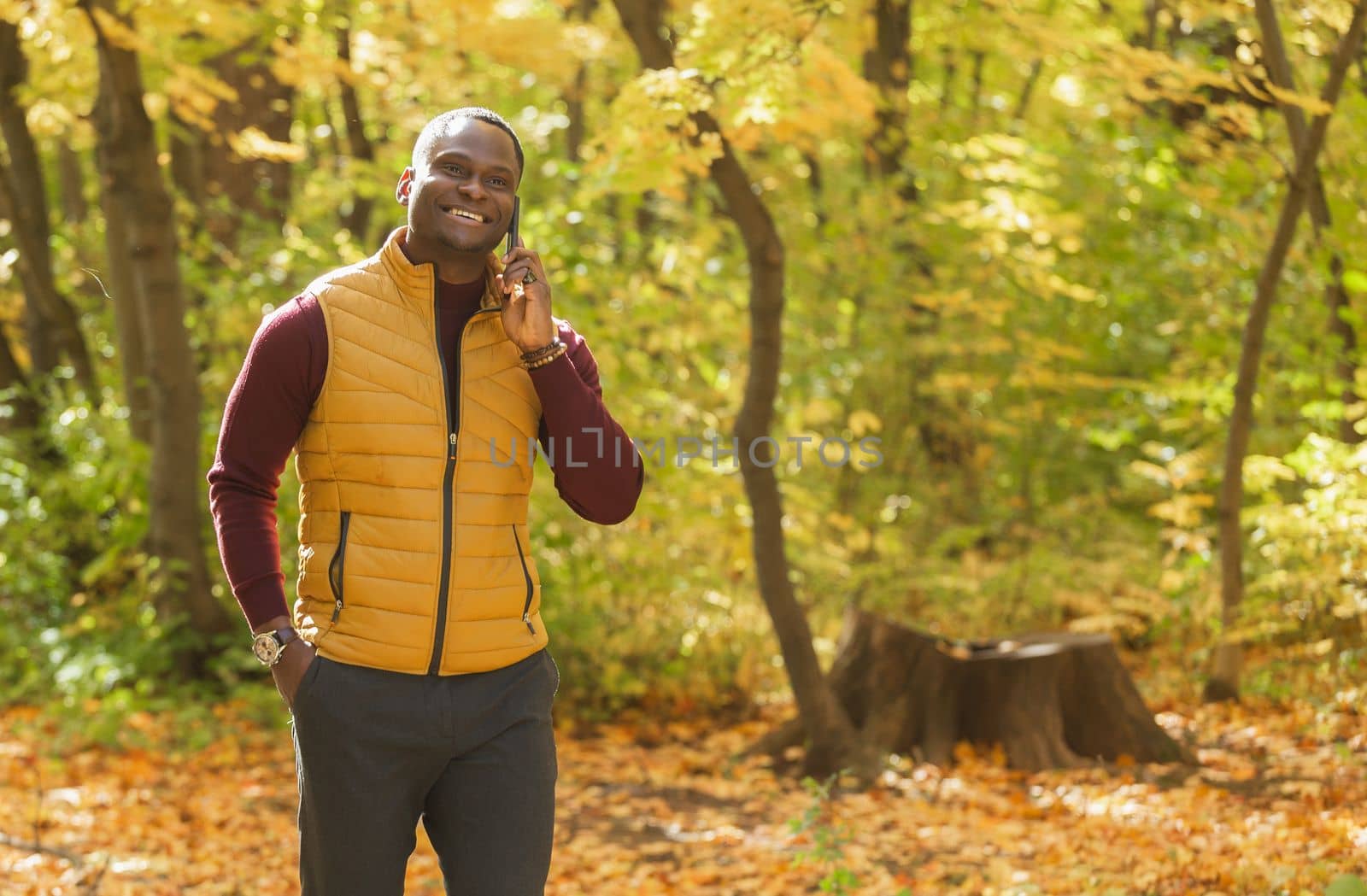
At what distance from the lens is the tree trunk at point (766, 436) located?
6094 millimetres

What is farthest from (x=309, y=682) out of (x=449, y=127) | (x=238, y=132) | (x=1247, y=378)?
(x=238, y=132)

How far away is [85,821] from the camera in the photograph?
6.01 metres

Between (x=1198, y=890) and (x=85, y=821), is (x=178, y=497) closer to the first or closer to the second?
(x=85, y=821)

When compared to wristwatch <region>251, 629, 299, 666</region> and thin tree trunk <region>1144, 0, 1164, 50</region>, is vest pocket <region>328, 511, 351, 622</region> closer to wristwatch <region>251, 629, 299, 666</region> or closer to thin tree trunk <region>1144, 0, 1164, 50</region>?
wristwatch <region>251, 629, 299, 666</region>

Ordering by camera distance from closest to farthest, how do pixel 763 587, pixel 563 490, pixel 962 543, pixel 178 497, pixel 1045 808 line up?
1. pixel 563 490
2. pixel 1045 808
3. pixel 763 587
4. pixel 178 497
5. pixel 962 543

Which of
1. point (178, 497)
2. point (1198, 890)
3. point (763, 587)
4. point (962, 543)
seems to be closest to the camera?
point (1198, 890)

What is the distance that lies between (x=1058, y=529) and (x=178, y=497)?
6195mm

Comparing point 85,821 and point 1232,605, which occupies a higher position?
point 1232,605

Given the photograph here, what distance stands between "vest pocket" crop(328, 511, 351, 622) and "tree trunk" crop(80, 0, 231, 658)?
609cm

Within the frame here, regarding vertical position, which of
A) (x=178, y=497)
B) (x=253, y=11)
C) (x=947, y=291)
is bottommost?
(x=178, y=497)

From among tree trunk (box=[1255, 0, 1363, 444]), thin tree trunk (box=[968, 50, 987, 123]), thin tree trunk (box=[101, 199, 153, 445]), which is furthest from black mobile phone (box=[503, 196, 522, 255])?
thin tree trunk (box=[968, 50, 987, 123])

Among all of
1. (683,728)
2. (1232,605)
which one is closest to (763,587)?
(683,728)

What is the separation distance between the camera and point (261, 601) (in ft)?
8.27

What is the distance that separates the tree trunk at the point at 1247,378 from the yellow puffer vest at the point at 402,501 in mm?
4713
